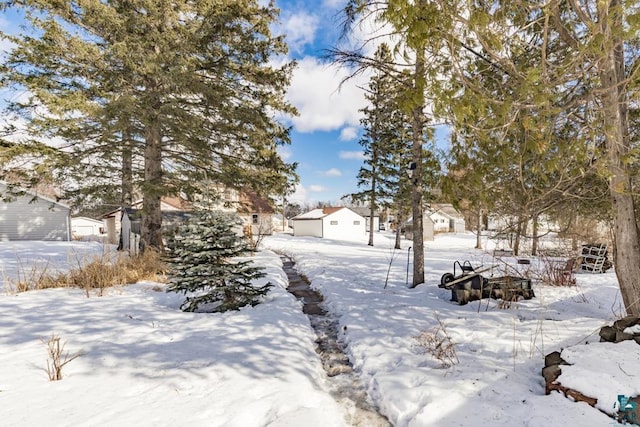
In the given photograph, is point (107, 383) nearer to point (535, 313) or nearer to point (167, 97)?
point (535, 313)

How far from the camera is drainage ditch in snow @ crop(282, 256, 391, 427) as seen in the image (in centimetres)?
296

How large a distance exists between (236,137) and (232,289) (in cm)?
643

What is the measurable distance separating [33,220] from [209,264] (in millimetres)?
23335

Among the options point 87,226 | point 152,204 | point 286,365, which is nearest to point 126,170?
point 152,204

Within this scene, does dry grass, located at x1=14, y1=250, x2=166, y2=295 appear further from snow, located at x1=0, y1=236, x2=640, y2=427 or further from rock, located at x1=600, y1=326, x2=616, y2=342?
rock, located at x1=600, y1=326, x2=616, y2=342

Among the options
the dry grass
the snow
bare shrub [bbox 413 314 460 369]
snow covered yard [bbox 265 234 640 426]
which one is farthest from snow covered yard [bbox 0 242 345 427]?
bare shrub [bbox 413 314 460 369]

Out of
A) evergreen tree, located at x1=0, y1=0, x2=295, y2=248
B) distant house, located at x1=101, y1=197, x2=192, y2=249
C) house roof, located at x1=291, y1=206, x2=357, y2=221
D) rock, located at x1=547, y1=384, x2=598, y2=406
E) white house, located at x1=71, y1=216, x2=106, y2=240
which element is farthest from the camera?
white house, located at x1=71, y1=216, x2=106, y2=240

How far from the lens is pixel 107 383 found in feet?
10.2

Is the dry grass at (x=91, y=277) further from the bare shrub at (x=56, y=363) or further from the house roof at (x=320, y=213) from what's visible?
the house roof at (x=320, y=213)

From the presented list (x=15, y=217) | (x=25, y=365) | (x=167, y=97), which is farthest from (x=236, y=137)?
(x=15, y=217)

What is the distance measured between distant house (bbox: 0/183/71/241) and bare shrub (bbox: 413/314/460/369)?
79.5 ft

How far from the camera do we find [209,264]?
6051 millimetres

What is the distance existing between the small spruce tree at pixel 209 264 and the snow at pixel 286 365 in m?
0.48

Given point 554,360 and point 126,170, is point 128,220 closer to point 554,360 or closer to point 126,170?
point 126,170
